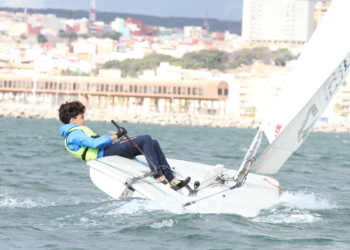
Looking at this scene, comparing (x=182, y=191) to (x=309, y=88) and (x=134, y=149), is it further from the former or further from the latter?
(x=309, y=88)

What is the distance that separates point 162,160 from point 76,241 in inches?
65.5

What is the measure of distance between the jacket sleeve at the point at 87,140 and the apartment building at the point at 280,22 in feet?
573

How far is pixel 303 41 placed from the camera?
18025cm

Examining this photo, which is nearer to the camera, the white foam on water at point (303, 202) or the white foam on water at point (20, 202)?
the white foam on water at point (20, 202)

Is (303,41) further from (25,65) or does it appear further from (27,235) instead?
(27,235)

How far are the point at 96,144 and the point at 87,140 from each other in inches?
3.3

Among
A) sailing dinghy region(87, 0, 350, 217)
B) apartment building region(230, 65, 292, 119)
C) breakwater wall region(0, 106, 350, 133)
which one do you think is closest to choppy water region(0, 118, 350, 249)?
sailing dinghy region(87, 0, 350, 217)

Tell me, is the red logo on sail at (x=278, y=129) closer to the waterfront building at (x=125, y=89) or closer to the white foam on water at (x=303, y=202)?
the white foam on water at (x=303, y=202)

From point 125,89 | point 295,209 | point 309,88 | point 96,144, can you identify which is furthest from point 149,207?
point 125,89

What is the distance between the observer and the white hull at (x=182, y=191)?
6.41m

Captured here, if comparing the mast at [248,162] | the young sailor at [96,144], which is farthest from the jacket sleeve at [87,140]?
the mast at [248,162]

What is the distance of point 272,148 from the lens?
6738mm

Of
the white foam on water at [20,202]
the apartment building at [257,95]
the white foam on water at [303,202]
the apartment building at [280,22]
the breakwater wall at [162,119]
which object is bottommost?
the breakwater wall at [162,119]

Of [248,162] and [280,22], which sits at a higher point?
[280,22]
